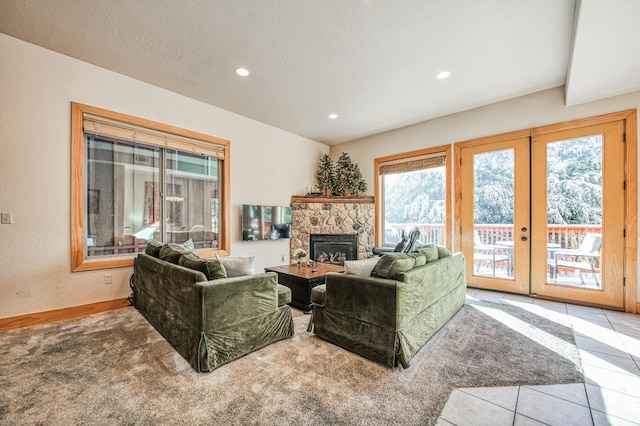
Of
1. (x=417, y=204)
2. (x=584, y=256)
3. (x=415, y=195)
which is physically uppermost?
(x=415, y=195)

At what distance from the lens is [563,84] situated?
3.65 m

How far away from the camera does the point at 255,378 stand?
194cm

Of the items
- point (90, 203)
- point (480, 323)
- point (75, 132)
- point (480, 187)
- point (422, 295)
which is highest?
point (75, 132)

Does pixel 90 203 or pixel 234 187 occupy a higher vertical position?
pixel 234 187

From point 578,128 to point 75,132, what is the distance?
6.41 metres

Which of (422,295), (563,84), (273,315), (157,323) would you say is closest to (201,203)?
(157,323)

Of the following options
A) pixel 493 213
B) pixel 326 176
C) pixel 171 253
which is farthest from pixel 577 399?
pixel 326 176

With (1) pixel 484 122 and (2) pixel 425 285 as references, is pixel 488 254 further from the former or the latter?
(2) pixel 425 285

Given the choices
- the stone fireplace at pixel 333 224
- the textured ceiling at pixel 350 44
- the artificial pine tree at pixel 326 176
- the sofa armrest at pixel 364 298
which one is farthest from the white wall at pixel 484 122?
the sofa armrest at pixel 364 298

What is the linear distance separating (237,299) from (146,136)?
2.92 meters

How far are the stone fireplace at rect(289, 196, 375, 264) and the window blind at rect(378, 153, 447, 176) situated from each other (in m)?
0.75

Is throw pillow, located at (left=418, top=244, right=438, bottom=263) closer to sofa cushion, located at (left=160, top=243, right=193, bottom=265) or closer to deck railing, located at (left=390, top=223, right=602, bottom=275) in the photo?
deck railing, located at (left=390, top=223, right=602, bottom=275)

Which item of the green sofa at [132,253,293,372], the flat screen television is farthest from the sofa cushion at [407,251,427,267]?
the flat screen television

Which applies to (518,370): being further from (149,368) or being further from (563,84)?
(563,84)
